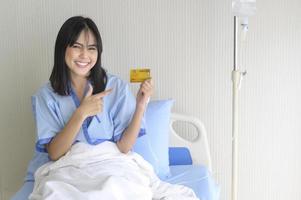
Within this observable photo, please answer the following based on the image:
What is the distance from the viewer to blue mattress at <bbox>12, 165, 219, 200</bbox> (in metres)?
1.66

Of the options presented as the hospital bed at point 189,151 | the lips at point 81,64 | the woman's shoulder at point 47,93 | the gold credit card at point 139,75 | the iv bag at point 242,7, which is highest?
the iv bag at point 242,7

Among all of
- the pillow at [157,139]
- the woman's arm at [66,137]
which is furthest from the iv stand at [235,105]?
the woman's arm at [66,137]

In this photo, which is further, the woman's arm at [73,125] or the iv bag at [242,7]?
the iv bag at [242,7]

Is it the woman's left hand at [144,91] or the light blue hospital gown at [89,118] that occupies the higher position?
the woman's left hand at [144,91]

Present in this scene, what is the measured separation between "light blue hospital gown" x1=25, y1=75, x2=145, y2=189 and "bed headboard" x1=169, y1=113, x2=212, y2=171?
0.32 meters

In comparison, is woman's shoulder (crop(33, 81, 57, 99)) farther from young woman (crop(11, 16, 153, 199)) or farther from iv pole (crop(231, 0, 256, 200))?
iv pole (crop(231, 0, 256, 200))

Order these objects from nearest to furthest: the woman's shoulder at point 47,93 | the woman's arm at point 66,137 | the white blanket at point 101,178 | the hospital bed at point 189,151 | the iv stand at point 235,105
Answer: the white blanket at point 101,178 < the woman's arm at point 66,137 < the woman's shoulder at point 47,93 < the iv stand at point 235,105 < the hospital bed at point 189,151

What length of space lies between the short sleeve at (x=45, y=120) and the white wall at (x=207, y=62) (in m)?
0.49

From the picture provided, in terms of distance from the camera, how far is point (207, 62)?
2.04 meters

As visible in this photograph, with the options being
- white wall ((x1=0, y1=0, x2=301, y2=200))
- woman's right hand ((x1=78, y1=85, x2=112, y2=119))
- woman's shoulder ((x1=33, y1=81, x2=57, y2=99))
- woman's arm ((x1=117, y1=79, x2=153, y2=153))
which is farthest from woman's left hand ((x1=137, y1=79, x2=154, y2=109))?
white wall ((x1=0, y1=0, x2=301, y2=200))

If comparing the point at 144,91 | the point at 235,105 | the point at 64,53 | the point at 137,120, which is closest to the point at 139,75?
the point at 144,91

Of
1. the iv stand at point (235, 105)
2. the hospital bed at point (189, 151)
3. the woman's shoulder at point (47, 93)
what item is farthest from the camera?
the hospital bed at point (189, 151)

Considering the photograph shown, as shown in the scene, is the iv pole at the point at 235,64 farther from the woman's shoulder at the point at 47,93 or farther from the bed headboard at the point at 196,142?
the woman's shoulder at the point at 47,93

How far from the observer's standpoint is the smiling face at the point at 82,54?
164 centimetres
